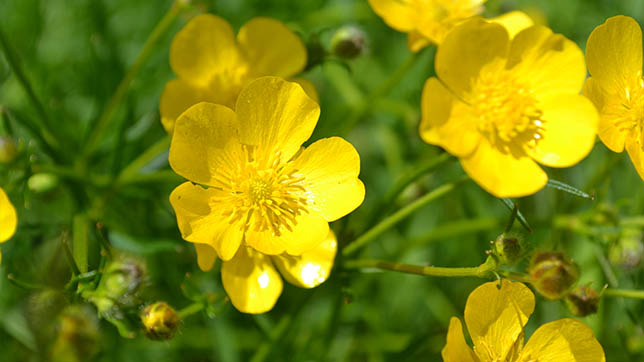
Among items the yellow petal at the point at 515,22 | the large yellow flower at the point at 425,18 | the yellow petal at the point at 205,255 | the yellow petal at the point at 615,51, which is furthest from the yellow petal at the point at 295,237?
the yellow petal at the point at 515,22

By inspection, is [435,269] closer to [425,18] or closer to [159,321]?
[159,321]

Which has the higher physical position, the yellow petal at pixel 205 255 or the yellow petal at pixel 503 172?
the yellow petal at pixel 503 172

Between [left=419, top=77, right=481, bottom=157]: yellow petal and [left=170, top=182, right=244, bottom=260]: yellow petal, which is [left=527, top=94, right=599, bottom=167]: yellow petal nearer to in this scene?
[left=419, top=77, right=481, bottom=157]: yellow petal

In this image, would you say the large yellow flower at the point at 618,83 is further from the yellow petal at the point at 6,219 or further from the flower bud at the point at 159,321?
the yellow petal at the point at 6,219

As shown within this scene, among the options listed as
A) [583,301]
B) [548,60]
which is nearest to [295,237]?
[583,301]

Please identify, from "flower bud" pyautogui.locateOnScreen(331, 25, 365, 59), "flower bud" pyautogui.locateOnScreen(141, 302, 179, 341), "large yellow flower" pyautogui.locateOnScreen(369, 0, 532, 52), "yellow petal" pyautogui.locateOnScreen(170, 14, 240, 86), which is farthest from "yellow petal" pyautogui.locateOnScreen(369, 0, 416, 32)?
"flower bud" pyautogui.locateOnScreen(141, 302, 179, 341)

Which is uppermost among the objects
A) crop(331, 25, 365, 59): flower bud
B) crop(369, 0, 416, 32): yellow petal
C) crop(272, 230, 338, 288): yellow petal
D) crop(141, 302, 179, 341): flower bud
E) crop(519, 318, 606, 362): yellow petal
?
crop(369, 0, 416, 32): yellow petal
